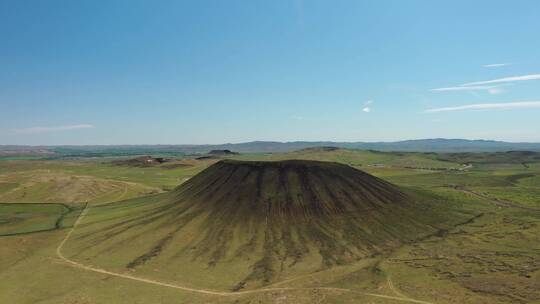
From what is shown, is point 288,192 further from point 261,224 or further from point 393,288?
point 393,288

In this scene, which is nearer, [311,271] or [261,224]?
[311,271]

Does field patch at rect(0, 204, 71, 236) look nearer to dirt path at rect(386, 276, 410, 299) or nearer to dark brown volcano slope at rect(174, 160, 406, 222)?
dark brown volcano slope at rect(174, 160, 406, 222)

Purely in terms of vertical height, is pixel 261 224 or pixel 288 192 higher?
pixel 288 192

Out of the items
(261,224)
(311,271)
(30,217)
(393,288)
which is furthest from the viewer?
(30,217)

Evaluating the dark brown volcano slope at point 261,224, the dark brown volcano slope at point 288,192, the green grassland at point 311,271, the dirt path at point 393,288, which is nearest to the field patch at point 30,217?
the green grassland at point 311,271

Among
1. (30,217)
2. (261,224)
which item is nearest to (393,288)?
(261,224)

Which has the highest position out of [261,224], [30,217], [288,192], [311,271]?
[288,192]

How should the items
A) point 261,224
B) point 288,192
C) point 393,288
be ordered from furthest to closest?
point 288,192
point 261,224
point 393,288

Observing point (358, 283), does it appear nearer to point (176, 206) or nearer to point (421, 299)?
point (421, 299)

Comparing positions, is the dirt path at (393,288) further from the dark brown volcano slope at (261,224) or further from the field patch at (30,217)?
the field patch at (30,217)

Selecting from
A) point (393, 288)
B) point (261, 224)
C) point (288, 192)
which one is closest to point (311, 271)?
point (393, 288)
